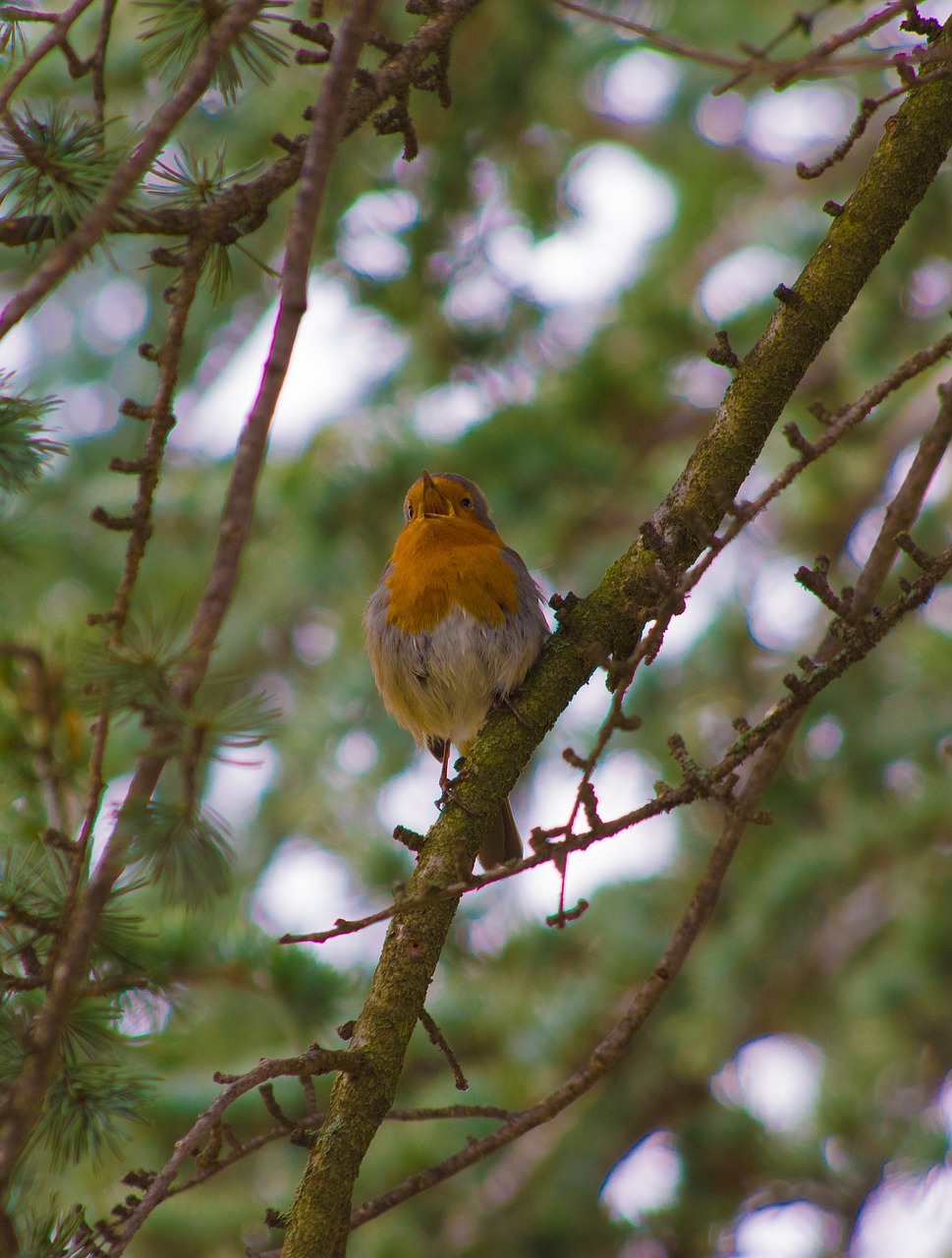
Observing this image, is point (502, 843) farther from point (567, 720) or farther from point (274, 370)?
point (274, 370)

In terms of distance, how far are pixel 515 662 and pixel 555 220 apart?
221 centimetres

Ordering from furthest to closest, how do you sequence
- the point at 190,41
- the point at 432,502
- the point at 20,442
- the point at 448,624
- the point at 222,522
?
1. the point at 432,502
2. the point at 448,624
3. the point at 190,41
4. the point at 20,442
5. the point at 222,522

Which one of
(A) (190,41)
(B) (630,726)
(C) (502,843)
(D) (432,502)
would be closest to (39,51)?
(A) (190,41)

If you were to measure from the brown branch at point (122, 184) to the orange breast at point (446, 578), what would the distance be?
2.01 metres

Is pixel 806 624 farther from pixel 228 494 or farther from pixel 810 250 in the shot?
pixel 228 494

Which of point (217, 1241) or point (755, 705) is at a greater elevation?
point (755, 705)

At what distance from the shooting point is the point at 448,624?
3.50 m

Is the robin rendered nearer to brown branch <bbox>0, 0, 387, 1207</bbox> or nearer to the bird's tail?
the bird's tail

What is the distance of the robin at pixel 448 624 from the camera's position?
3375mm

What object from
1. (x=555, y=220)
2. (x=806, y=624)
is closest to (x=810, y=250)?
(x=555, y=220)

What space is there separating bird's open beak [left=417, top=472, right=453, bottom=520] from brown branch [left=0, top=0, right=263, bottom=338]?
2358 millimetres

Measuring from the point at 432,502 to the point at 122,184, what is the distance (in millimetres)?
2524

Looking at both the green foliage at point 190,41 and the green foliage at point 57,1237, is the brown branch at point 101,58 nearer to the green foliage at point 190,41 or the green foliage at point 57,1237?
the green foliage at point 190,41

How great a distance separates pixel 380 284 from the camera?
4.50 m
